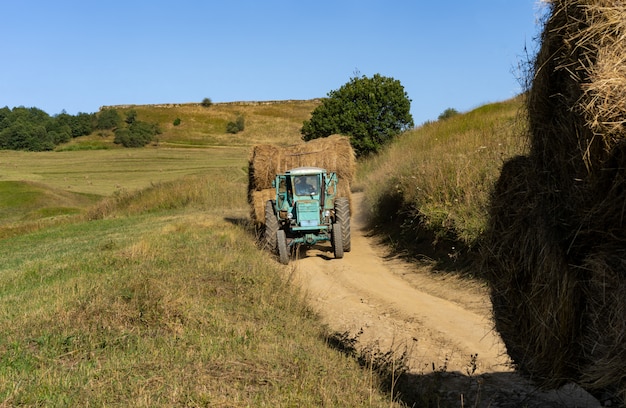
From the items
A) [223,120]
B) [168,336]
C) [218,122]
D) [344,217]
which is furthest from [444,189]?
[223,120]

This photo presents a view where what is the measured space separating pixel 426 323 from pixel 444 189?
593 cm

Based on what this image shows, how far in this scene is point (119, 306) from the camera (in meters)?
7.84

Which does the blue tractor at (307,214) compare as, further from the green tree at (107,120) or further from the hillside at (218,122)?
the green tree at (107,120)

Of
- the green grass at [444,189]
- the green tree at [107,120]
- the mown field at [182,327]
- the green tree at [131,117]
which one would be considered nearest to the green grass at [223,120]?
→ the green tree at [131,117]

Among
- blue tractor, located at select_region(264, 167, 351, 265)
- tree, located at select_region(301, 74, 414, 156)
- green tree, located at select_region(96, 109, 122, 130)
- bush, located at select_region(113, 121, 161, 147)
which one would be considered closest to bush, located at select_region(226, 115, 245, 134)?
bush, located at select_region(113, 121, 161, 147)

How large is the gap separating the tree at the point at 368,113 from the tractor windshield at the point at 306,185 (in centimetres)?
1869

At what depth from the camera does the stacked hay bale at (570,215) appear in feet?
13.1

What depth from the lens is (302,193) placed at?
17.3 metres

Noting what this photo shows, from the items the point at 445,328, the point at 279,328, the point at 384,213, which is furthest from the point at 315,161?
the point at 279,328

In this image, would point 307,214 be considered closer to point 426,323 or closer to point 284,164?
point 284,164

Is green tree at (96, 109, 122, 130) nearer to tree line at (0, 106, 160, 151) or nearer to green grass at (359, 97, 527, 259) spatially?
tree line at (0, 106, 160, 151)

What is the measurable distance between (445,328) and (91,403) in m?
5.91

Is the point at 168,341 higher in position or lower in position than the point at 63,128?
lower

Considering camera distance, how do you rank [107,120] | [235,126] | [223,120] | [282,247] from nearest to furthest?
[282,247] → [107,120] → [235,126] → [223,120]
